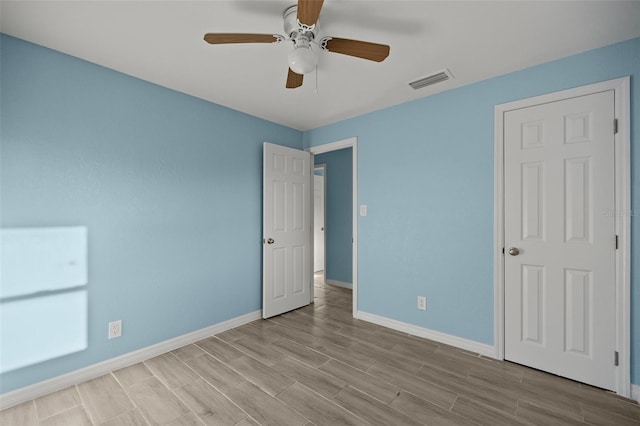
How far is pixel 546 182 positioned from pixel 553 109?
59cm

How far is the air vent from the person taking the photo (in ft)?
8.01

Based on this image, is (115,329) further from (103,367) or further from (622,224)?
(622,224)

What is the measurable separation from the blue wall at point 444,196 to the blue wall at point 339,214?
1562 mm

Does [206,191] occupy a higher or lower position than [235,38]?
lower

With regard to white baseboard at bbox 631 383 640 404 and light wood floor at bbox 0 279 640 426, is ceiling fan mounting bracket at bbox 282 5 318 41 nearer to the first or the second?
light wood floor at bbox 0 279 640 426

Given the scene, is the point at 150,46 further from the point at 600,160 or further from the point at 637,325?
the point at 637,325

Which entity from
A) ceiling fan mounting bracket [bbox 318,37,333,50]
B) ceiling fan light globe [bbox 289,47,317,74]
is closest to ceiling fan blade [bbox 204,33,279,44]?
ceiling fan light globe [bbox 289,47,317,74]

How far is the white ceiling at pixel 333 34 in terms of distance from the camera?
65.9 inches

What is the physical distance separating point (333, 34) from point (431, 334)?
9.32ft

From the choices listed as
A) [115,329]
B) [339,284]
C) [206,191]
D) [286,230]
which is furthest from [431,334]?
[115,329]

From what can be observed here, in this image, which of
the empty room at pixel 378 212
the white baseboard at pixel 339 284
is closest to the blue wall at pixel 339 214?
the white baseboard at pixel 339 284

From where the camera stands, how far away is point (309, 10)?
53.8 inches

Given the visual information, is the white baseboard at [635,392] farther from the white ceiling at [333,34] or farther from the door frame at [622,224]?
the white ceiling at [333,34]

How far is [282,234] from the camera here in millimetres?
3639
